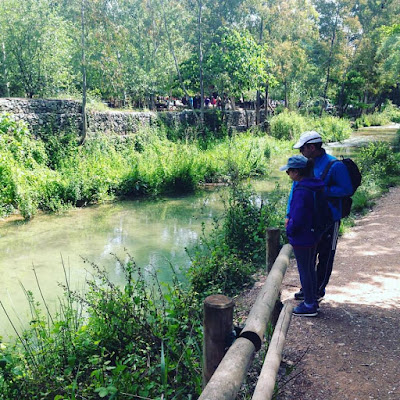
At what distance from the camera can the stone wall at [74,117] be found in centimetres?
1158

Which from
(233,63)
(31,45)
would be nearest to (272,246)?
(31,45)

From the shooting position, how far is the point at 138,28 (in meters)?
24.7

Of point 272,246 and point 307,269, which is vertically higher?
point 272,246

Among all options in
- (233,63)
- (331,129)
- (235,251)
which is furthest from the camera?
(331,129)

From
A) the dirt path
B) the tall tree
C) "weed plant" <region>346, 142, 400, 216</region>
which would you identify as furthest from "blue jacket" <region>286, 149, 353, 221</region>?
the tall tree

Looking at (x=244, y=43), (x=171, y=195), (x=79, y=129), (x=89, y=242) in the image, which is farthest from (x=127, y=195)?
(x=244, y=43)

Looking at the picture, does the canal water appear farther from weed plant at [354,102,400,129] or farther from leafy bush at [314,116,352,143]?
weed plant at [354,102,400,129]

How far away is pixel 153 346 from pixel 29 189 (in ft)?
24.5

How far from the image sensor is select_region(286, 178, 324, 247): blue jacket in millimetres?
3539

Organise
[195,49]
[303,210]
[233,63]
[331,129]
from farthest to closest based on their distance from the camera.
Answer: [331,129]
[195,49]
[233,63]
[303,210]

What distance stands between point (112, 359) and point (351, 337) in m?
2.26

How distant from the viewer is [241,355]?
1.93 m

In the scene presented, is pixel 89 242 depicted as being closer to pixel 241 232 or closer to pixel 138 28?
pixel 241 232

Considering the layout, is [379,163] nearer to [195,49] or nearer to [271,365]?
[195,49]
